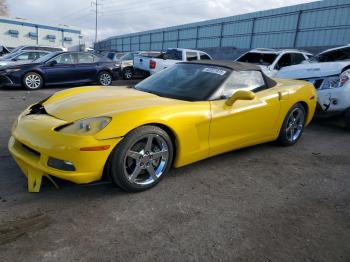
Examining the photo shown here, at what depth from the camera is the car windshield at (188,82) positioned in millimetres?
3652

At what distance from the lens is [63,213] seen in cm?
265

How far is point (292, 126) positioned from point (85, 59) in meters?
8.70

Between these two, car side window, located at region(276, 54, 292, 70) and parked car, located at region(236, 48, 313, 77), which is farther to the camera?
car side window, located at region(276, 54, 292, 70)

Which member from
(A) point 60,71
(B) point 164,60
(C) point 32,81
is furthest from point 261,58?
(C) point 32,81

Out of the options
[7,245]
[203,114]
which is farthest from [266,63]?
[7,245]

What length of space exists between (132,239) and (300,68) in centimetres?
562

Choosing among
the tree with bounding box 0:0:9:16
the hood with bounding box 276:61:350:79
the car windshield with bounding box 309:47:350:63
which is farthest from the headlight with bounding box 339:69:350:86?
the tree with bounding box 0:0:9:16

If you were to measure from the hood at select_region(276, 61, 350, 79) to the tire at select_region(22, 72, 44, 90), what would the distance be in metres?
7.60

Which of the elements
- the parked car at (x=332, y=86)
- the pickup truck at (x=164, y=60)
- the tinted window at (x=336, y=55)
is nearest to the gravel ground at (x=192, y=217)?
the parked car at (x=332, y=86)

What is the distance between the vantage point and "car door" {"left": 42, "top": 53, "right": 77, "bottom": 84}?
10.4 metres

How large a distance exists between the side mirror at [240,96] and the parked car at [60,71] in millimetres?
8487

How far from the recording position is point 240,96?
3.48 metres

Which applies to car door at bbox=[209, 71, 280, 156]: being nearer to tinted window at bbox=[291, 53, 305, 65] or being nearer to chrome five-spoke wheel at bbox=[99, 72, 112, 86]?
tinted window at bbox=[291, 53, 305, 65]

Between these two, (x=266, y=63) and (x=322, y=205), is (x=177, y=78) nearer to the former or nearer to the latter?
(x=322, y=205)
